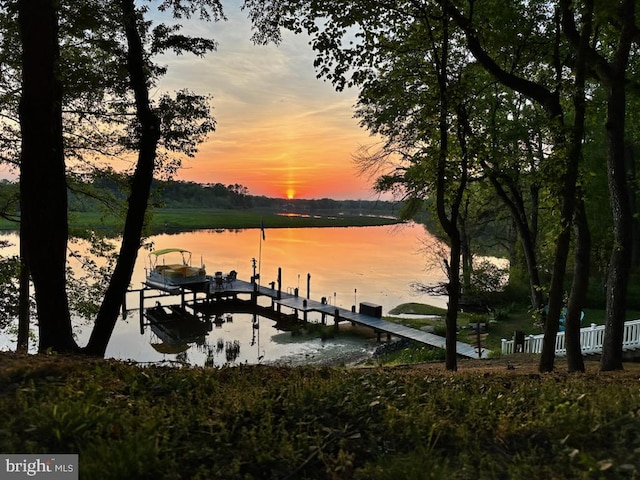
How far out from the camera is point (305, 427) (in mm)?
3188

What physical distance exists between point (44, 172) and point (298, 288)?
27.3 meters

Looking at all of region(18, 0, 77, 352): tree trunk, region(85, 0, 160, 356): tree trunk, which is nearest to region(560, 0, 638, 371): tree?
region(85, 0, 160, 356): tree trunk

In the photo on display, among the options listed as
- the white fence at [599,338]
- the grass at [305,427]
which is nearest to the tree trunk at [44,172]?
the grass at [305,427]

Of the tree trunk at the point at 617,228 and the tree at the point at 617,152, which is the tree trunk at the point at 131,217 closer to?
the tree at the point at 617,152

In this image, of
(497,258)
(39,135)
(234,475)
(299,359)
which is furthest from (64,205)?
(497,258)

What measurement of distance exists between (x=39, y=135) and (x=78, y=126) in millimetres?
6036

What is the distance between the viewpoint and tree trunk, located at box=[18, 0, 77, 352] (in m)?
5.76

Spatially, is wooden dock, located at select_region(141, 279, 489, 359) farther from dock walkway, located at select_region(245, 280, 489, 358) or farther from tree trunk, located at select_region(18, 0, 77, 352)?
tree trunk, located at select_region(18, 0, 77, 352)

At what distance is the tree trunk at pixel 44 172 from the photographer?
5.76 m

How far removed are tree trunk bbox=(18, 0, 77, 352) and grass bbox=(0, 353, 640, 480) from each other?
2426mm

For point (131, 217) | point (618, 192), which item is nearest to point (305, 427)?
point (131, 217)

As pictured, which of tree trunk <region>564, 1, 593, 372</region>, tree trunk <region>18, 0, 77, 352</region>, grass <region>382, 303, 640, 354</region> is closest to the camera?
tree trunk <region>18, 0, 77, 352</region>

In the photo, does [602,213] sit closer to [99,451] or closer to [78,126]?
[78,126]

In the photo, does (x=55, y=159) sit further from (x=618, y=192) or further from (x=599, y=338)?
(x=599, y=338)
